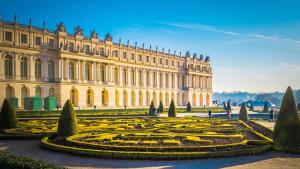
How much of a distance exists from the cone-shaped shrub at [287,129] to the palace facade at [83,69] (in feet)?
134

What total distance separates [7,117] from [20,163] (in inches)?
577

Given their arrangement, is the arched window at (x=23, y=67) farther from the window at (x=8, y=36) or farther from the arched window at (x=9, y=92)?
the window at (x=8, y=36)

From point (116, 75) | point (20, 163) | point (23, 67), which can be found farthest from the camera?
point (116, 75)

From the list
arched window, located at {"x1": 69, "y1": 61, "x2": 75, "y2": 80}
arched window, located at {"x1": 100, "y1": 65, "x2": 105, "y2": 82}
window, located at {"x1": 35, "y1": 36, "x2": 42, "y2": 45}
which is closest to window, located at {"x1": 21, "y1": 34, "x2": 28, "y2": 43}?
window, located at {"x1": 35, "y1": 36, "x2": 42, "y2": 45}

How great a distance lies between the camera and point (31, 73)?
4722 centimetres

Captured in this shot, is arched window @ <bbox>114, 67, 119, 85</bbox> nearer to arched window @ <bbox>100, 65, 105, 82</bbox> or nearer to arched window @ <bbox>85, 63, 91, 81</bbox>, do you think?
arched window @ <bbox>100, 65, 105, 82</bbox>

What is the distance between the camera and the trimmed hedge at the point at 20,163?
25.2 ft

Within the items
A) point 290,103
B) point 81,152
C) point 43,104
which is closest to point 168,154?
point 81,152

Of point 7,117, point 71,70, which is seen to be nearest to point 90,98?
point 71,70

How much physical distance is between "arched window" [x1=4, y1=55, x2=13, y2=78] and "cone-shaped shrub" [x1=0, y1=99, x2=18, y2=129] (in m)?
26.1

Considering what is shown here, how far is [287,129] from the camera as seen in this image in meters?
14.8

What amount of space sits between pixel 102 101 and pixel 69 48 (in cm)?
1341

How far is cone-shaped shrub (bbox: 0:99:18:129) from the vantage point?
2084 centimetres

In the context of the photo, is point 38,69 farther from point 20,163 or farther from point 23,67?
point 20,163
